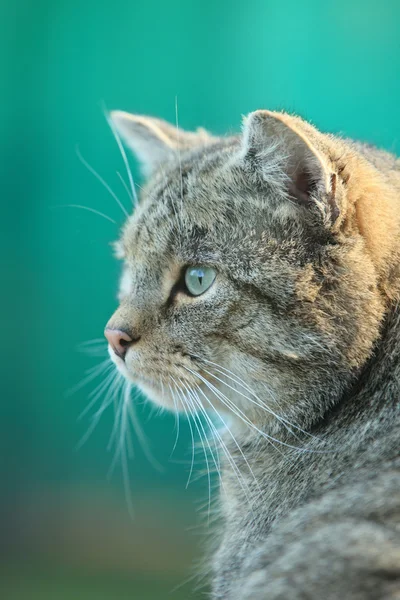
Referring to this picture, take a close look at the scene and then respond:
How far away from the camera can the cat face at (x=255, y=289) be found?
1.19 meters

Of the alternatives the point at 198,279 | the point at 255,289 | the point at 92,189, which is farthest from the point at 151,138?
the point at 92,189

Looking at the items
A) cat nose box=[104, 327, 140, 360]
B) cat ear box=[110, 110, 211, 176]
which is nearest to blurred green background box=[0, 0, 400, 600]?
cat ear box=[110, 110, 211, 176]

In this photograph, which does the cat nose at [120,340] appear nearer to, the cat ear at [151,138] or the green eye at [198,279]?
the green eye at [198,279]

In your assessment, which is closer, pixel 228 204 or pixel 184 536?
pixel 228 204

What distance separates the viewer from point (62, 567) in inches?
103

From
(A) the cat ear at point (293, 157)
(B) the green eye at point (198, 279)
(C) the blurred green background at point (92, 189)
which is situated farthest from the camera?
(C) the blurred green background at point (92, 189)

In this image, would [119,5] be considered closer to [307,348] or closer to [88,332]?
[88,332]

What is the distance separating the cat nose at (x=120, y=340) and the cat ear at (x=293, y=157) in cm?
40

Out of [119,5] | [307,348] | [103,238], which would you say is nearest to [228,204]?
[307,348]

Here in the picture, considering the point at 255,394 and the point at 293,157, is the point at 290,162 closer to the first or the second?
the point at 293,157

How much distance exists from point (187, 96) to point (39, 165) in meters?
0.60

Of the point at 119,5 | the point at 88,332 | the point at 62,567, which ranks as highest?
the point at 119,5

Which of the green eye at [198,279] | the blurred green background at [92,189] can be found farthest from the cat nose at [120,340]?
the blurred green background at [92,189]

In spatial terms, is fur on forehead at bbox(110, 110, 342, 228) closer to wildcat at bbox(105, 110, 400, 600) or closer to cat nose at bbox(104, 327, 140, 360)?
wildcat at bbox(105, 110, 400, 600)
